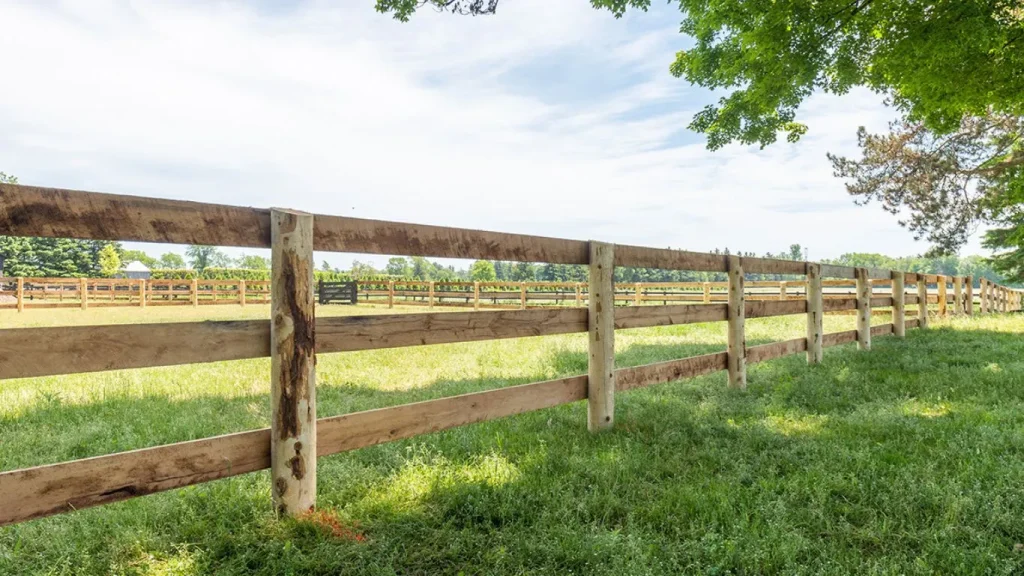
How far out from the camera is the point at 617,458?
3.37m

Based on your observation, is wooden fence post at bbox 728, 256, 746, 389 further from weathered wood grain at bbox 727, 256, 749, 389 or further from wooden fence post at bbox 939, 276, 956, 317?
wooden fence post at bbox 939, 276, 956, 317

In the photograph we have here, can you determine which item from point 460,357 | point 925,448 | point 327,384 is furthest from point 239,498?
point 460,357

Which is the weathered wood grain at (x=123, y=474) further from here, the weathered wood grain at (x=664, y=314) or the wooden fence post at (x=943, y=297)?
the wooden fence post at (x=943, y=297)

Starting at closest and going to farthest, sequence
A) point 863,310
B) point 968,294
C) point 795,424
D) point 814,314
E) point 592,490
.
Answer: point 592,490, point 795,424, point 814,314, point 863,310, point 968,294

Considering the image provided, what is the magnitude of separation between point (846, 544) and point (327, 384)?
5.04m

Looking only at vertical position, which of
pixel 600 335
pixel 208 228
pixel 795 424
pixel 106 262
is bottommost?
pixel 795 424

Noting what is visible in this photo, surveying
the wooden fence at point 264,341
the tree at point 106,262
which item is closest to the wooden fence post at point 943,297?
the wooden fence at point 264,341

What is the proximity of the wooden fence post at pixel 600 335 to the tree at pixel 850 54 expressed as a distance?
5748 millimetres

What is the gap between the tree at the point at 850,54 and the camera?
6.62 metres

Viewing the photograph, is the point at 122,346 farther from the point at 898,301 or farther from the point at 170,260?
the point at 170,260

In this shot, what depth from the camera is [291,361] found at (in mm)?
2514

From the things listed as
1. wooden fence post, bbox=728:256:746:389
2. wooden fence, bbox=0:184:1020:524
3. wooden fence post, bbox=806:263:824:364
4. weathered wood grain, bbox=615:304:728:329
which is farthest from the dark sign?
wooden fence, bbox=0:184:1020:524

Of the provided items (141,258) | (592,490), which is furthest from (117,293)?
(141,258)

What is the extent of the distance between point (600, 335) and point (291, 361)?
2.38 metres
